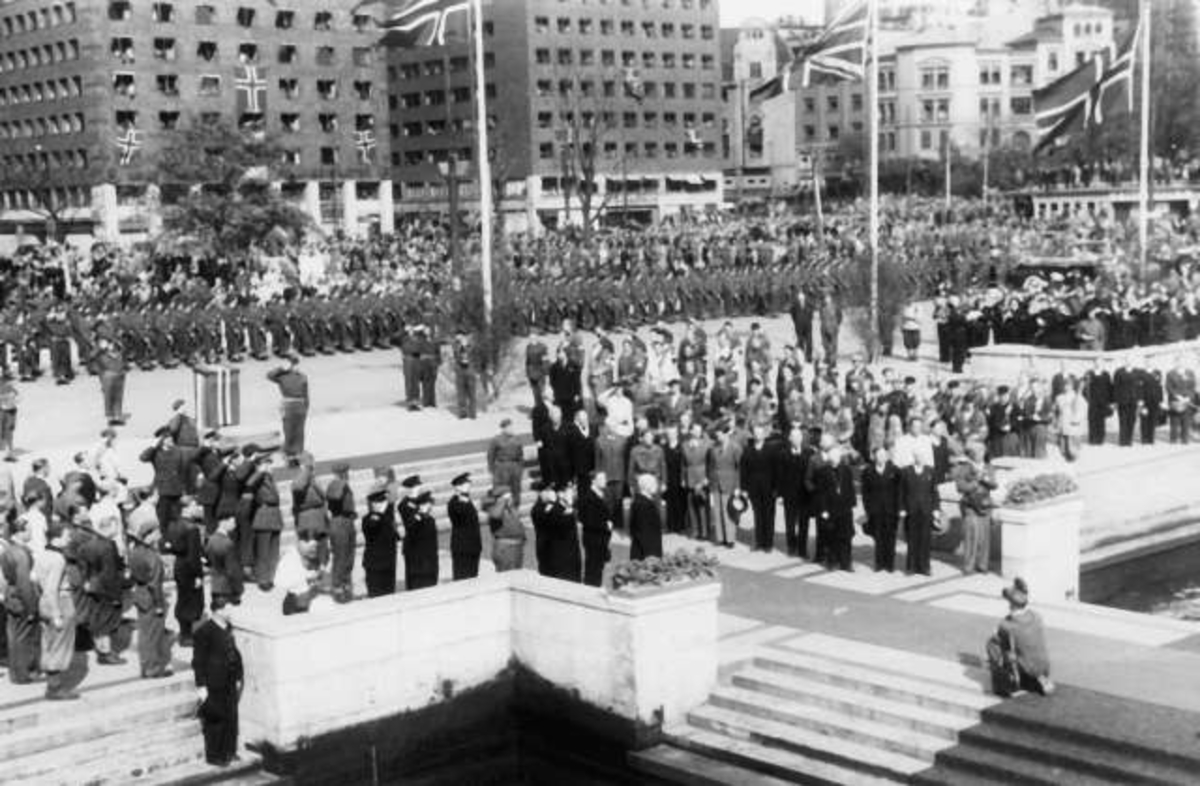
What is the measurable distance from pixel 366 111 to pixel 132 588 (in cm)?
8469

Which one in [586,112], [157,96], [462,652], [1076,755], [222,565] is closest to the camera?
[1076,755]

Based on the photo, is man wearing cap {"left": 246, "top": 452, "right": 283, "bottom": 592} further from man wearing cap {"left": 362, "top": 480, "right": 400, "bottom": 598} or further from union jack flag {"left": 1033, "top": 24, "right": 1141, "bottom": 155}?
union jack flag {"left": 1033, "top": 24, "right": 1141, "bottom": 155}

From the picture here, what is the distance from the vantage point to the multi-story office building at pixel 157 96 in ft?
284

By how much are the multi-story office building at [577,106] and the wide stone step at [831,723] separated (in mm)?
81019

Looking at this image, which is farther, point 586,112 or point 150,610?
point 586,112

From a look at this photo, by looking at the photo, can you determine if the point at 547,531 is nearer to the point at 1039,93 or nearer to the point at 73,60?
the point at 1039,93

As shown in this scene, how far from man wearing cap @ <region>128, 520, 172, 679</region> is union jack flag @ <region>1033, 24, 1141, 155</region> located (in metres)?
24.3

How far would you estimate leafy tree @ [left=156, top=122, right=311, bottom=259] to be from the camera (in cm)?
5362

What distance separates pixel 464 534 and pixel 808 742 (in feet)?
17.0

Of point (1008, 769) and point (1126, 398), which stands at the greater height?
point (1126, 398)

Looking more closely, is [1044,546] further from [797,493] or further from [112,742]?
[112,742]

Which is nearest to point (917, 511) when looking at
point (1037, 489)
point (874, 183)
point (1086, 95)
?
point (1037, 489)

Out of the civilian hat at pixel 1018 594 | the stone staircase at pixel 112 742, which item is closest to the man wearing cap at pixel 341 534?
the stone staircase at pixel 112 742

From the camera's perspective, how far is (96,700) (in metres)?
15.2
